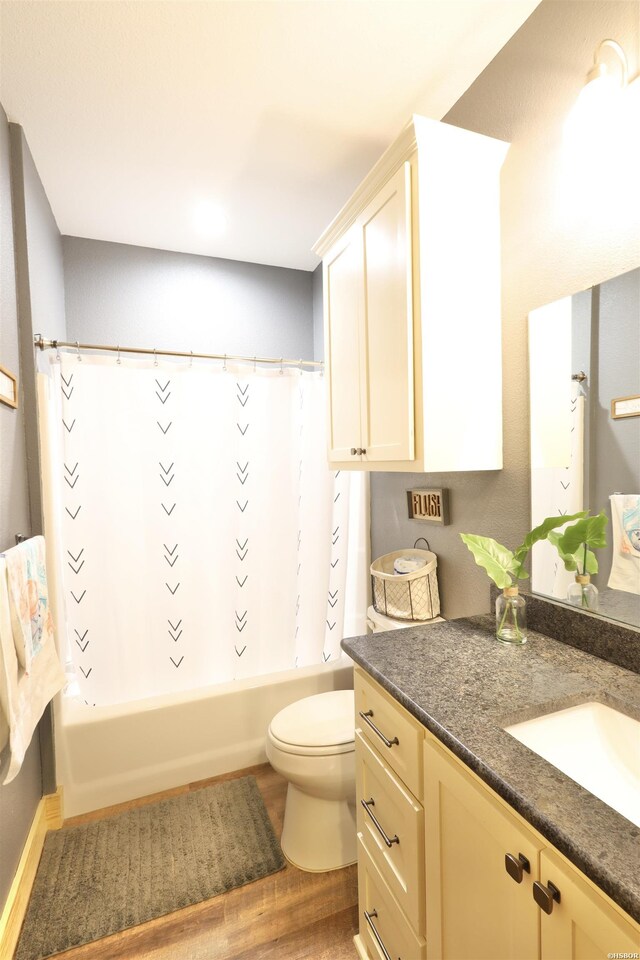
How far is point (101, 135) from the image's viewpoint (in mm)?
1715

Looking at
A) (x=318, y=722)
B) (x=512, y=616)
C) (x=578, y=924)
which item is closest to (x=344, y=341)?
(x=512, y=616)

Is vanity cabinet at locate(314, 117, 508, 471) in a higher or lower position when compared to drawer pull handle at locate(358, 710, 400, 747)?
higher

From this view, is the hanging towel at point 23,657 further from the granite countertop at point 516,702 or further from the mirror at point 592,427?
the mirror at point 592,427

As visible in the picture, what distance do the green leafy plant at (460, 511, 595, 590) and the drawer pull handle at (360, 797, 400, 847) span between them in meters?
0.64

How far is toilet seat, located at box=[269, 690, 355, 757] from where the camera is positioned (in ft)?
5.13

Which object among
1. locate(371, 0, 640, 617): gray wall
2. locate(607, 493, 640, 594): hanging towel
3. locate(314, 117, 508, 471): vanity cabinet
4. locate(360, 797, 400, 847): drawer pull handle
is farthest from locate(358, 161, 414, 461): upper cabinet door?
locate(360, 797, 400, 847): drawer pull handle

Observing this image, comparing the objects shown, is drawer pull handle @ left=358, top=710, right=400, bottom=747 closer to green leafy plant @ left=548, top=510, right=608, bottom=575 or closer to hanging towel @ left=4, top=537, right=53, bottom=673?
green leafy plant @ left=548, top=510, right=608, bottom=575

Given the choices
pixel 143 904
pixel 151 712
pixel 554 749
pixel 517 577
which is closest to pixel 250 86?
pixel 517 577

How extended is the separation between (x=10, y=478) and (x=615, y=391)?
185 cm

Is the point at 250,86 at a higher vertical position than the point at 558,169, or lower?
higher

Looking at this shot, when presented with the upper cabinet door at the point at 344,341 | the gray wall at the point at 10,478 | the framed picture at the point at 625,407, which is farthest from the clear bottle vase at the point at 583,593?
the gray wall at the point at 10,478

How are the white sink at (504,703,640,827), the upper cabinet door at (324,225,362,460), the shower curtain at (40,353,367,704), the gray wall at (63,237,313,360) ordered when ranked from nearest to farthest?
the white sink at (504,703,640,827) < the upper cabinet door at (324,225,362,460) < the shower curtain at (40,353,367,704) < the gray wall at (63,237,313,360)

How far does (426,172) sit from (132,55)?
957 mm

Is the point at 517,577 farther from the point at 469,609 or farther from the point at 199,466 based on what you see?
the point at 199,466
